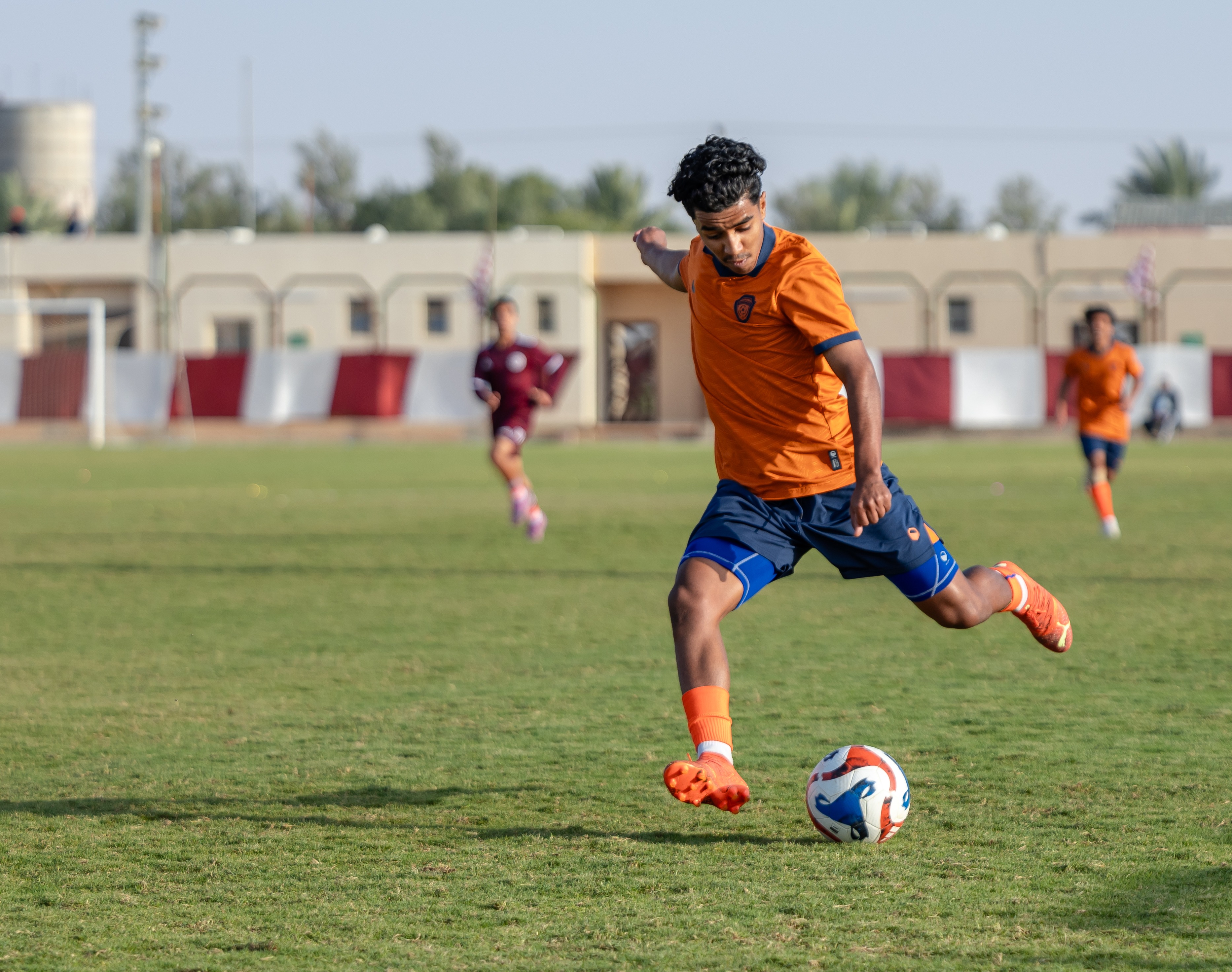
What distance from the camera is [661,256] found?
204 inches

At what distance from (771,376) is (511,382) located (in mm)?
10373

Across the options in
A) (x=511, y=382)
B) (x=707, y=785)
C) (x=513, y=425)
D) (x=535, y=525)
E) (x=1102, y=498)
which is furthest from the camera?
(x=511, y=382)

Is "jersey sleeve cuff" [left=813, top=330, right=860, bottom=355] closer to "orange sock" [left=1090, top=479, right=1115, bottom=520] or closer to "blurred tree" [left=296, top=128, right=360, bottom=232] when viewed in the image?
"orange sock" [left=1090, top=479, right=1115, bottom=520]

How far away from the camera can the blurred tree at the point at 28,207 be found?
209 feet

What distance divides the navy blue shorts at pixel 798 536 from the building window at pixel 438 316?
41.5 meters

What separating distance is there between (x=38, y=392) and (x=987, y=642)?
99.5 feet

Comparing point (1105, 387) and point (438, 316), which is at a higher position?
point (438, 316)

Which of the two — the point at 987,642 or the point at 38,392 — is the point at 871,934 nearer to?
the point at 987,642

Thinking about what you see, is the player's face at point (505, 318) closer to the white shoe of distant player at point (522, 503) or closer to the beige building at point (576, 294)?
the white shoe of distant player at point (522, 503)

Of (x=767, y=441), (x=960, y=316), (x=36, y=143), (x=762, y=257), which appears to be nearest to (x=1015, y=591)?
(x=767, y=441)

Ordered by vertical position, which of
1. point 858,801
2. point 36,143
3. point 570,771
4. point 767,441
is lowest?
point 570,771

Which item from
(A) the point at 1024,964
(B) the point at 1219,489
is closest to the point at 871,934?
(A) the point at 1024,964

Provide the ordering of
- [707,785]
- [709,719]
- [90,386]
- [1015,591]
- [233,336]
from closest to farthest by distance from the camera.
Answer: [707,785]
[709,719]
[1015,591]
[90,386]
[233,336]

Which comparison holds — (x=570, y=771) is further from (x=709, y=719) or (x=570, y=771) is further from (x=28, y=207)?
(x=28, y=207)
